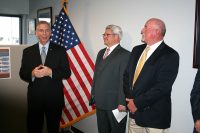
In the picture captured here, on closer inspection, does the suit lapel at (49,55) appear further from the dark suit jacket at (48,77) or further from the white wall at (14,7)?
the white wall at (14,7)

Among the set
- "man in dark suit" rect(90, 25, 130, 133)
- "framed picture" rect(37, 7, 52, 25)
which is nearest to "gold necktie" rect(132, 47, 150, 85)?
"man in dark suit" rect(90, 25, 130, 133)

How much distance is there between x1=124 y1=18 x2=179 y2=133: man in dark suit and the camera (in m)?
1.95

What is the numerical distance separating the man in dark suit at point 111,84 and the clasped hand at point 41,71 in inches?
20.9

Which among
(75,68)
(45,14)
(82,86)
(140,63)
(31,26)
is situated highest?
(45,14)

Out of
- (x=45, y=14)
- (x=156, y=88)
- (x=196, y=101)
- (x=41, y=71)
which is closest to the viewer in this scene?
(x=196, y=101)

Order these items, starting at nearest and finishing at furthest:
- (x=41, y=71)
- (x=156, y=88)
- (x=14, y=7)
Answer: (x=156, y=88)
(x=41, y=71)
(x=14, y=7)

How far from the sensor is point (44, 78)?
2.43 metres

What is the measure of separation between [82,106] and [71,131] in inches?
27.6

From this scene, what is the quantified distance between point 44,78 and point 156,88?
3.62ft

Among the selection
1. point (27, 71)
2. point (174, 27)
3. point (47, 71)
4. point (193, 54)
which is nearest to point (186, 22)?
point (174, 27)

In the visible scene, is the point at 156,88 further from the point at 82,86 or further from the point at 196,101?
the point at 82,86

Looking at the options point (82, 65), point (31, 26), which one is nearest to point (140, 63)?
point (82, 65)

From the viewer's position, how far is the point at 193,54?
215cm

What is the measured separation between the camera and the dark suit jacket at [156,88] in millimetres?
1944
